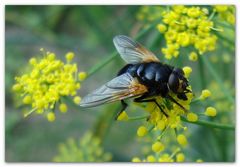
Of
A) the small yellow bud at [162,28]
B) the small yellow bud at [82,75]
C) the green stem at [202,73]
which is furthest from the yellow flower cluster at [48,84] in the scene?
the green stem at [202,73]

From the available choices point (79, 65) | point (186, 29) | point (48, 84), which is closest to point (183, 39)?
point (186, 29)

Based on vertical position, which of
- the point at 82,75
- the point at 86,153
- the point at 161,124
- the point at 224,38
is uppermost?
the point at 224,38

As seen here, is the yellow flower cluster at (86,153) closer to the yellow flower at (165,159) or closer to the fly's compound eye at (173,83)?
the yellow flower at (165,159)

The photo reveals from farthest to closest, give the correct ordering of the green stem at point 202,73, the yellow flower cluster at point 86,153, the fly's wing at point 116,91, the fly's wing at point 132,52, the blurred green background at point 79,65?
the blurred green background at point 79,65, the yellow flower cluster at point 86,153, the green stem at point 202,73, the fly's wing at point 132,52, the fly's wing at point 116,91

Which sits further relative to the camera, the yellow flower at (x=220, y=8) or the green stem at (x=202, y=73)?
the green stem at (x=202, y=73)

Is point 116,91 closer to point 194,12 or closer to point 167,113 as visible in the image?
point 167,113

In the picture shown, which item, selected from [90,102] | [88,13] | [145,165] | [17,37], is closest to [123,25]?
[88,13]
